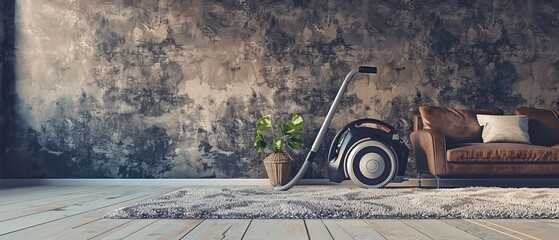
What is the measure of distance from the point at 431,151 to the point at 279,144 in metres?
1.34

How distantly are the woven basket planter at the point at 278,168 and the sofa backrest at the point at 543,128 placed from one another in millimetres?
2293

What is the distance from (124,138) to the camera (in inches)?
208

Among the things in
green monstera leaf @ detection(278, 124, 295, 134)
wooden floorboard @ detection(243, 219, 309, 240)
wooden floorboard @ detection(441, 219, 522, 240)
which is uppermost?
green monstera leaf @ detection(278, 124, 295, 134)

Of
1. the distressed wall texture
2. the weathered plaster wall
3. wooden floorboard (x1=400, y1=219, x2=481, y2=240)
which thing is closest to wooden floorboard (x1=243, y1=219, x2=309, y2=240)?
wooden floorboard (x1=400, y1=219, x2=481, y2=240)

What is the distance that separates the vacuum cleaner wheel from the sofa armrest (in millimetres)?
335

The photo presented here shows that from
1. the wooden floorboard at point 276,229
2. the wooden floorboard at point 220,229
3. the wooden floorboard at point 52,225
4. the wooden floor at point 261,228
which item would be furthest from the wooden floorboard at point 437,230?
the wooden floorboard at point 52,225

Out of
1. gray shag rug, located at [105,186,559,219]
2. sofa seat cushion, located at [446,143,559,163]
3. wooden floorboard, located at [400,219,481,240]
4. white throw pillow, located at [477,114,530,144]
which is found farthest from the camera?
white throw pillow, located at [477,114,530,144]

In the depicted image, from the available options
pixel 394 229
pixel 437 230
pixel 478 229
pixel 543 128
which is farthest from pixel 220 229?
pixel 543 128

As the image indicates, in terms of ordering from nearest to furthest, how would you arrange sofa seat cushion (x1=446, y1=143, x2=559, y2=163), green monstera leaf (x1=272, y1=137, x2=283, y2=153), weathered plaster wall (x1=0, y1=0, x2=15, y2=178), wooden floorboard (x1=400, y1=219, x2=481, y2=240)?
1. wooden floorboard (x1=400, y1=219, x2=481, y2=240)
2. sofa seat cushion (x1=446, y1=143, x2=559, y2=163)
3. green monstera leaf (x1=272, y1=137, x2=283, y2=153)
4. weathered plaster wall (x1=0, y1=0, x2=15, y2=178)

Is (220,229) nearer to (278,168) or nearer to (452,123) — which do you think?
(278,168)

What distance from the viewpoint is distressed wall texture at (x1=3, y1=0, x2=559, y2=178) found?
5273 millimetres

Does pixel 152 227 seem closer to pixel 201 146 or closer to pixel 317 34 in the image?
pixel 201 146

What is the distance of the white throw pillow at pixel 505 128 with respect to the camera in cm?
477

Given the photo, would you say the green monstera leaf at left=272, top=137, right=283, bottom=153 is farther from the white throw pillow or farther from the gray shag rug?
the gray shag rug
